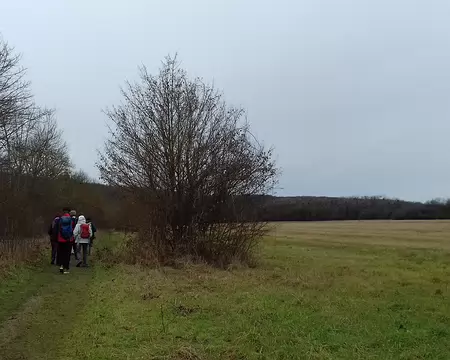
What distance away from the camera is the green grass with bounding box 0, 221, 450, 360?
781cm

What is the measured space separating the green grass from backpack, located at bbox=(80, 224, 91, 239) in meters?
3.32

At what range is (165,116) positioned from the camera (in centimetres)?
2194

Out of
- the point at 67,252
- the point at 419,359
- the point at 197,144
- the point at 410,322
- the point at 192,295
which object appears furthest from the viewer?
the point at 197,144

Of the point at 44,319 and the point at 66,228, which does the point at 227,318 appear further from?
the point at 66,228

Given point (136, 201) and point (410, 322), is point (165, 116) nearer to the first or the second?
point (136, 201)

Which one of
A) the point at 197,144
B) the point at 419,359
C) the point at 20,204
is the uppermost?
the point at 197,144

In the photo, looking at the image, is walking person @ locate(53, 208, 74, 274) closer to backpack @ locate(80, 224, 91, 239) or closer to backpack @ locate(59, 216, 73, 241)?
backpack @ locate(59, 216, 73, 241)

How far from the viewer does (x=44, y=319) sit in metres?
10.0

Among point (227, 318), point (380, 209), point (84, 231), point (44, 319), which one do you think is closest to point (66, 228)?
point (84, 231)

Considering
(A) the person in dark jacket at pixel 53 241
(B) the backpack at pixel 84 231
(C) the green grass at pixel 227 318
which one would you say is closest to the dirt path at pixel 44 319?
(C) the green grass at pixel 227 318

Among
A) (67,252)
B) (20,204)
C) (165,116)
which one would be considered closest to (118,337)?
(67,252)

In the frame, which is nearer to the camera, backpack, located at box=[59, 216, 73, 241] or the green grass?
the green grass

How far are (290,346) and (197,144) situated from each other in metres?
14.1

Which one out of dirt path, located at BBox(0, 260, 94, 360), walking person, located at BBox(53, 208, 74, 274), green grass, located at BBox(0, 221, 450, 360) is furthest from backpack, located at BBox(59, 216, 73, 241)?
dirt path, located at BBox(0, 260, 94, 360)
